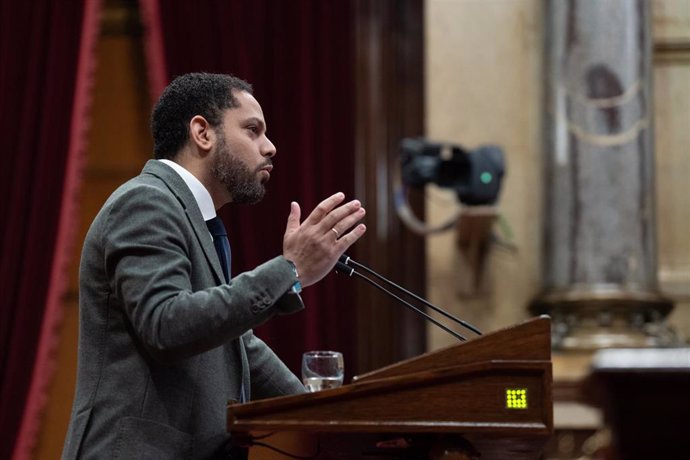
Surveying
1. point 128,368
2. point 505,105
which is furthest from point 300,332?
point 128,368

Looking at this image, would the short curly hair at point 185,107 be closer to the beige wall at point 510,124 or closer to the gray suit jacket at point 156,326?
the gray suit jacket at point 156,326

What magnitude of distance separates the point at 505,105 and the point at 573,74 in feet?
1.26

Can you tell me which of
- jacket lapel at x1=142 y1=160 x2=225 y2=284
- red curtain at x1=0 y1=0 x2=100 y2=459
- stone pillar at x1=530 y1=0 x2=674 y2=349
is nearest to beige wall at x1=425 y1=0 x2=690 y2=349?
stone pillar at x1=530 y1=0 x2=674 y2=349

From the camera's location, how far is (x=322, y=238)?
6.46 feet

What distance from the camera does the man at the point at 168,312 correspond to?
1926 millimetres

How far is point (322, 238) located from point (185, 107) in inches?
18.5

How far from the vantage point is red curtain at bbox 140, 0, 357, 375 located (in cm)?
470

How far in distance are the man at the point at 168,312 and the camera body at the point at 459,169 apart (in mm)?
2270

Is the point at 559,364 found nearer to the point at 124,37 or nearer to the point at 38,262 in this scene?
the point at 38,262

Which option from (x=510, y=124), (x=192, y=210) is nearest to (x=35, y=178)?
(x=510, y=124)

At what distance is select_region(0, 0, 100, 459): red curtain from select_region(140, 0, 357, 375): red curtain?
1.04ft

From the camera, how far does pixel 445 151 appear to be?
4840mm

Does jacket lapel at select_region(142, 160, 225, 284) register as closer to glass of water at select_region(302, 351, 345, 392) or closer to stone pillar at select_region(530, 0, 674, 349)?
glass of water at select_region(302, 351, 345, 392)

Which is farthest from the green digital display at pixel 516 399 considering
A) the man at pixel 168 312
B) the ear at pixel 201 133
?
the ear at pixel 201 133
